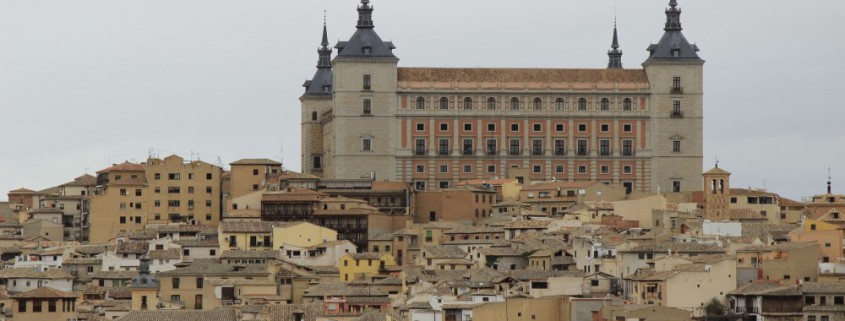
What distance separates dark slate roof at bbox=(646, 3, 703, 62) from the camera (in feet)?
470

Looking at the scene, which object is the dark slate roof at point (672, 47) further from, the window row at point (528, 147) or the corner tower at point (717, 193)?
the corner tower at point (717, 193)

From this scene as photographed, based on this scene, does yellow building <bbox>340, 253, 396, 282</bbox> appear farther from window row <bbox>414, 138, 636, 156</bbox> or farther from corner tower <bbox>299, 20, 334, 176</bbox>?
corner tower <bbox>299, 20, 334, 176</bbox>

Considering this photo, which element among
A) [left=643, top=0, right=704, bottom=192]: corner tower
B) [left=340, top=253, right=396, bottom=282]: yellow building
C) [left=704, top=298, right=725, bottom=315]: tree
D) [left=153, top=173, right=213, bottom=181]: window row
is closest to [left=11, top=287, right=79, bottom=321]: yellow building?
[left=704, top=298, right=725, bottom=315]: tree

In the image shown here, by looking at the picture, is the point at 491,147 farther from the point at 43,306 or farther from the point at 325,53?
the point at 43,306

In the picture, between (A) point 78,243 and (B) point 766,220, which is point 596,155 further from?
(A) point 78,243

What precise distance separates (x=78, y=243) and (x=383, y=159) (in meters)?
21.4

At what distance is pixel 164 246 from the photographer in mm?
115062

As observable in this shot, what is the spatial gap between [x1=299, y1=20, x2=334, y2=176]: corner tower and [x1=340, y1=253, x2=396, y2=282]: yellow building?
3871 centimetres

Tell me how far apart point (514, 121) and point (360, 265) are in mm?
33961

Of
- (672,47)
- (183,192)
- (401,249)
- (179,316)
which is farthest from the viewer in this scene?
(672,47)

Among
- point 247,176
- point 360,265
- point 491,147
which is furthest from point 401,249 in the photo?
point 491,147

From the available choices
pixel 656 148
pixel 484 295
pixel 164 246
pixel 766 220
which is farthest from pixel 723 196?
pixel 484 295

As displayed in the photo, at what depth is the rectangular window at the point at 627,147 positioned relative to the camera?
142m

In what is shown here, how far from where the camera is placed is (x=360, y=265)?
360ft
